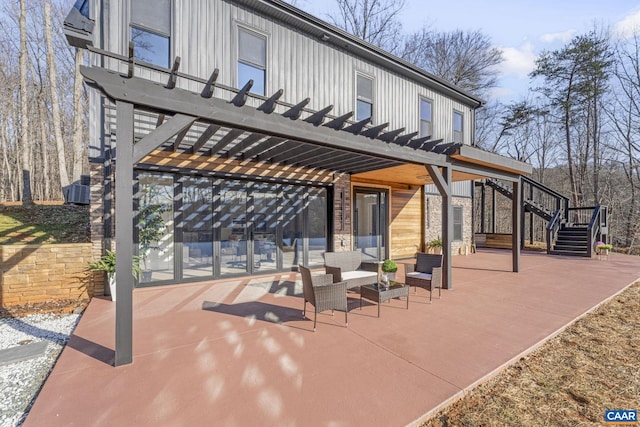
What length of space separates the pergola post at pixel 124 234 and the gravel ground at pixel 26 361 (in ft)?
2.30

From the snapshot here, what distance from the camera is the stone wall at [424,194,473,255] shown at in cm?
1076

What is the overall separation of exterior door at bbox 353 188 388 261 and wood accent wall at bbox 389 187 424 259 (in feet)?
1.27

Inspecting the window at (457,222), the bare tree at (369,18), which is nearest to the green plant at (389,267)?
the window at (457,222)

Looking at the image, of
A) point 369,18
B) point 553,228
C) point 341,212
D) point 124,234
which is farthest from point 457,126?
point 124,234

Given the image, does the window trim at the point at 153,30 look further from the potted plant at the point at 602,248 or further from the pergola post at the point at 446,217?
the potted plant at the point at 602,248

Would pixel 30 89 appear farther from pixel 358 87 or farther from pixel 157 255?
pixel 358 87

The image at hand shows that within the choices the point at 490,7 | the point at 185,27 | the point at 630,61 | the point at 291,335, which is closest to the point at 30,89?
the point at 185,27

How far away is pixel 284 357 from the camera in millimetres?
3076

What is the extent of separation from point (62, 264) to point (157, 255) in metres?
1.50

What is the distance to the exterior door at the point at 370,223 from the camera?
905 cm

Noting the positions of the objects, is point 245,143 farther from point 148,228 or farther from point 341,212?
point 341,212

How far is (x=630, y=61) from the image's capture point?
15.4m

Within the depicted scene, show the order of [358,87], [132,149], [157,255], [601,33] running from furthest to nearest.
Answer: [601,33] → [358,87] → [157,255] → [132,149]

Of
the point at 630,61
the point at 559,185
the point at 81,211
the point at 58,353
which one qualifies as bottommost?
the point at 58,353
